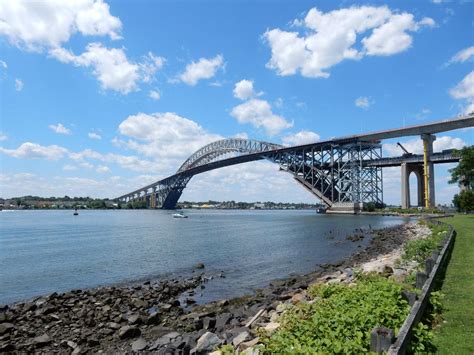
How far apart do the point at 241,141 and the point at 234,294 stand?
391 ft

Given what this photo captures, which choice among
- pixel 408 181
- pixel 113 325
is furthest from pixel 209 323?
pixel 408 181

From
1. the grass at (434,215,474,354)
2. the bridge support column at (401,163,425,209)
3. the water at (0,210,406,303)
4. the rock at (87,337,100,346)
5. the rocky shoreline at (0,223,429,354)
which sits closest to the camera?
the grass at (434,215,474,354)

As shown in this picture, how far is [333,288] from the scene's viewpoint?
916 cm

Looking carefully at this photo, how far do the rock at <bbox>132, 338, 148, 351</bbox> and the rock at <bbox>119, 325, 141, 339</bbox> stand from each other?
61cm

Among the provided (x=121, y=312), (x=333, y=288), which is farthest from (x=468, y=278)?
(x=121, y=312)

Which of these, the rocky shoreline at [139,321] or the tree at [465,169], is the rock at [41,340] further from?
the tree at [465,169]

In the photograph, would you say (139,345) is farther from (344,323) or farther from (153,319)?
(344,323)

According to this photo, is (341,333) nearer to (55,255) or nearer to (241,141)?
(55,255)

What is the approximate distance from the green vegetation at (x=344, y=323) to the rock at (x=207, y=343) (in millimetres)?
1947

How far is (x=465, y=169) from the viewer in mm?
39438

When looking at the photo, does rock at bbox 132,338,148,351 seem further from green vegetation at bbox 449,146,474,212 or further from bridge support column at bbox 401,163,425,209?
bridge support column at bbox 401,163,425,209

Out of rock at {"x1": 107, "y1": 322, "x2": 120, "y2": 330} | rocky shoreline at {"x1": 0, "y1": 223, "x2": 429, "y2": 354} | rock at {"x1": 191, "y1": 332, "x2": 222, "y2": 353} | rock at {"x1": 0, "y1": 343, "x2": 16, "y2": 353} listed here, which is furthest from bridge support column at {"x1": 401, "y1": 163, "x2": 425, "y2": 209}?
rock at {"x1": 0, "y1": 343, "x2": 16, "y2": 353}

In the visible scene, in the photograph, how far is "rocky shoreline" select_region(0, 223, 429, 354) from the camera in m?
9.27

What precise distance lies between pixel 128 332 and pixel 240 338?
3889mm
